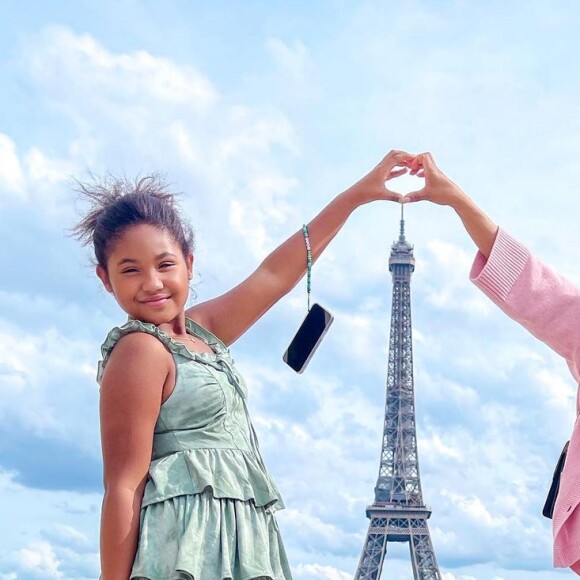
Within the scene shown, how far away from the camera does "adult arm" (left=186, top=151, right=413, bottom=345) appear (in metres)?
3.08

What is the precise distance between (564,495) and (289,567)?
2.92 feet

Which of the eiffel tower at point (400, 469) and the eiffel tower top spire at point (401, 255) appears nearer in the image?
the eiffel tower at point (400, 469)

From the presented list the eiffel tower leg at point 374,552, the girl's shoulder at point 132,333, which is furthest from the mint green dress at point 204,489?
the eiffel tower leg at point 374,552

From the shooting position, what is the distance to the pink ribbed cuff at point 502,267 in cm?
318

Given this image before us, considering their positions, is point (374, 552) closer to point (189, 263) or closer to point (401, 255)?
point (401, 255)

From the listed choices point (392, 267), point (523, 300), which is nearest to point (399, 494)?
point (392, 267)

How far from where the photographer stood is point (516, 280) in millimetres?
3182

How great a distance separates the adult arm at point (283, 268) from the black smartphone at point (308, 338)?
0.13m

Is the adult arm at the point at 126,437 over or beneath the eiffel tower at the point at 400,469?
beneath

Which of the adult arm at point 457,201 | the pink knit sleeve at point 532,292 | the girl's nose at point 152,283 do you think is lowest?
the girl's nose at point 152,283

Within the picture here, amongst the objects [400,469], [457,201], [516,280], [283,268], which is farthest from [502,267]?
[400,469]

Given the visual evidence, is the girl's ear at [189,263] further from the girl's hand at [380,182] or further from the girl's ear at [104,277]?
the girl's hand at [380,182]

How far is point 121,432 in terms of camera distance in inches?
98.7

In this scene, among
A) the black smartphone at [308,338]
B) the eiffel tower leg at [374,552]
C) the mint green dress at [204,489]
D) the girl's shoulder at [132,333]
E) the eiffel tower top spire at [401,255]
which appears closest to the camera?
the mint green dress at [204,489]
